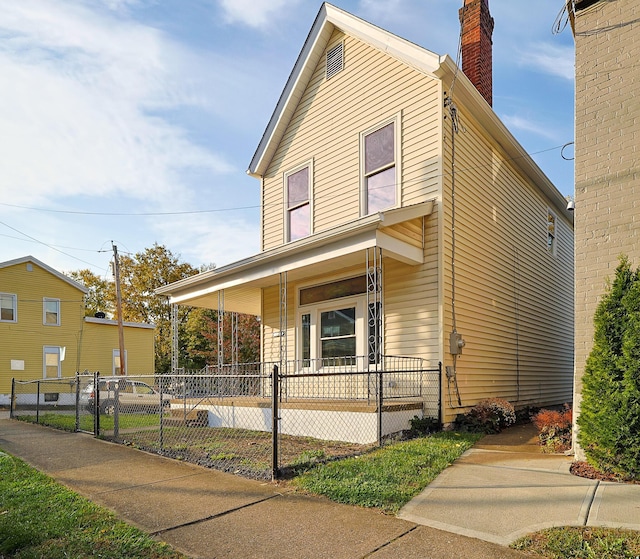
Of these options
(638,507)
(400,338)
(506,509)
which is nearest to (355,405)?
(400,338)

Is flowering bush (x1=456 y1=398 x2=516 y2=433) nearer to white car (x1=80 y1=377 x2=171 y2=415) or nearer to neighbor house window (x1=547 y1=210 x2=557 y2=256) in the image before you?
white car (x1=80 y1=377 x2=171 y2=415)

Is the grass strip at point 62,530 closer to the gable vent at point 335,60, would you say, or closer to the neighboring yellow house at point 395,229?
the neighboring yellow house at point 395,229

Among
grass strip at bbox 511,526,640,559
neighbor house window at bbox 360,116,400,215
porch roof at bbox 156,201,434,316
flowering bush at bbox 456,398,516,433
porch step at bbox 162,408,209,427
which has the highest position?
neighbor house window at bbox 360,116,400,215

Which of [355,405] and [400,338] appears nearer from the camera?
[355,405]

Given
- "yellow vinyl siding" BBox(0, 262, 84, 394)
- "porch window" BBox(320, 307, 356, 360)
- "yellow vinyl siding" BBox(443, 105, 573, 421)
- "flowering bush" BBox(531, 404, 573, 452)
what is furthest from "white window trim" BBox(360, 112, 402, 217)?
"yellow vinyl siding" BBox(0, 262, 84, 394)

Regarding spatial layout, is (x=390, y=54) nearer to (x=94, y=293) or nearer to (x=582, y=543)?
(x=582, y=543)

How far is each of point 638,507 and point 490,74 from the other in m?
10.0

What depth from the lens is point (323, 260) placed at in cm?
888

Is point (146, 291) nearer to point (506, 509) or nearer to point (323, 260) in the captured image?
point (323, 260)

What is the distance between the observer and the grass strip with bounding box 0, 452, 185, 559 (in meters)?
3.63

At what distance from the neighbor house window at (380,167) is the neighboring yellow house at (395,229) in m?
0.03

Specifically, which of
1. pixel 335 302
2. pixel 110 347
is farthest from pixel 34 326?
pixel 335 302

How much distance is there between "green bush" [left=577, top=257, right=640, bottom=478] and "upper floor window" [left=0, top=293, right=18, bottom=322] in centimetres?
2423

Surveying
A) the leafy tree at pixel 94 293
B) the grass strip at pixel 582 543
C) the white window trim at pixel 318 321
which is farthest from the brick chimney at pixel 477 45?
the leafy tree at pixel 94 293
